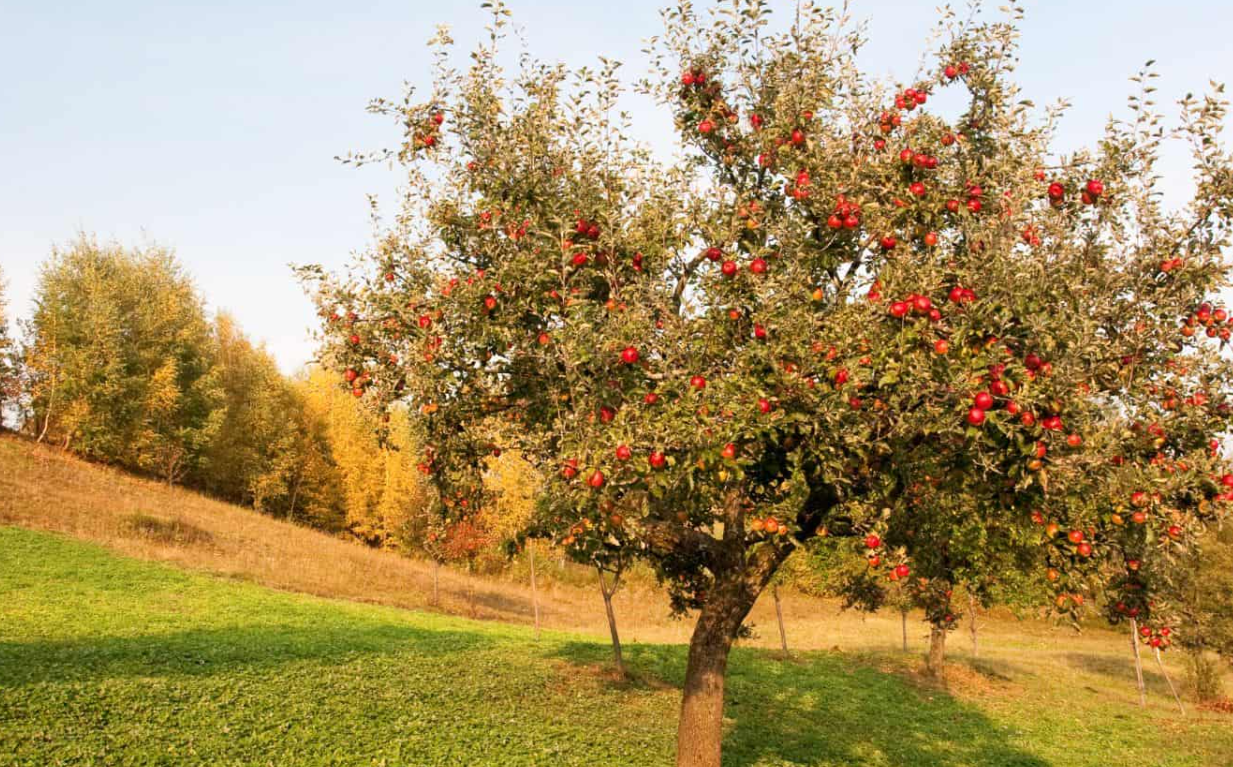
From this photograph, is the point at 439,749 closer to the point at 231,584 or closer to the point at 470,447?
the point at 470,447

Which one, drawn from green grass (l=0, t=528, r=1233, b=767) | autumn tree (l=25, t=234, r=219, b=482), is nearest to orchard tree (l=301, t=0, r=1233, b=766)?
green grass (l=0, t=528, r=1233, b=767)

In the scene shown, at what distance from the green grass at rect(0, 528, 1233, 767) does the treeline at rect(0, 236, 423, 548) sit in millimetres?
14700

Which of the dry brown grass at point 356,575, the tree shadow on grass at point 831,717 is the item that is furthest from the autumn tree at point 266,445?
the tree shadow on grass at point 831,717

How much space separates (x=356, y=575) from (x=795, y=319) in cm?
3966

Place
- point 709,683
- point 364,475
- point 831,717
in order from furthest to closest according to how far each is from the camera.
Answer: point 364,475
point 831,717
point 709,683

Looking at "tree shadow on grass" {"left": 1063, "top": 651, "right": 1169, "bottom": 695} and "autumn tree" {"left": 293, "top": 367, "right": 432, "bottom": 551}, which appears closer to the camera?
"tree shadow on grass" {"left": 1063, "top": 651, "right": 1169, "bottom": 695}

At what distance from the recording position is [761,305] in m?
8.20

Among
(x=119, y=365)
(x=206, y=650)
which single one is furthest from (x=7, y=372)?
(x=206, y=650)

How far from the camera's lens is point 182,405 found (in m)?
53.7

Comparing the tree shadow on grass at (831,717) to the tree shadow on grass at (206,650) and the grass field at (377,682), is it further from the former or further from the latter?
→ the tree shadow on grass at (206,650)

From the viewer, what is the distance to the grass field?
13.9 metres

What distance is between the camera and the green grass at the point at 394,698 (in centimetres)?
1348

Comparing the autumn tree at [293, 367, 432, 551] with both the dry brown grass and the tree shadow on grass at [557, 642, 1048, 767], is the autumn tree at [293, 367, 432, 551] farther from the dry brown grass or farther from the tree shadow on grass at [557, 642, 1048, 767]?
the tree shadow on grass at [557, 642, 1048, 767]

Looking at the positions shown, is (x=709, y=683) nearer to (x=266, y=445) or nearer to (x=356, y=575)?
(x=356, y=575)
